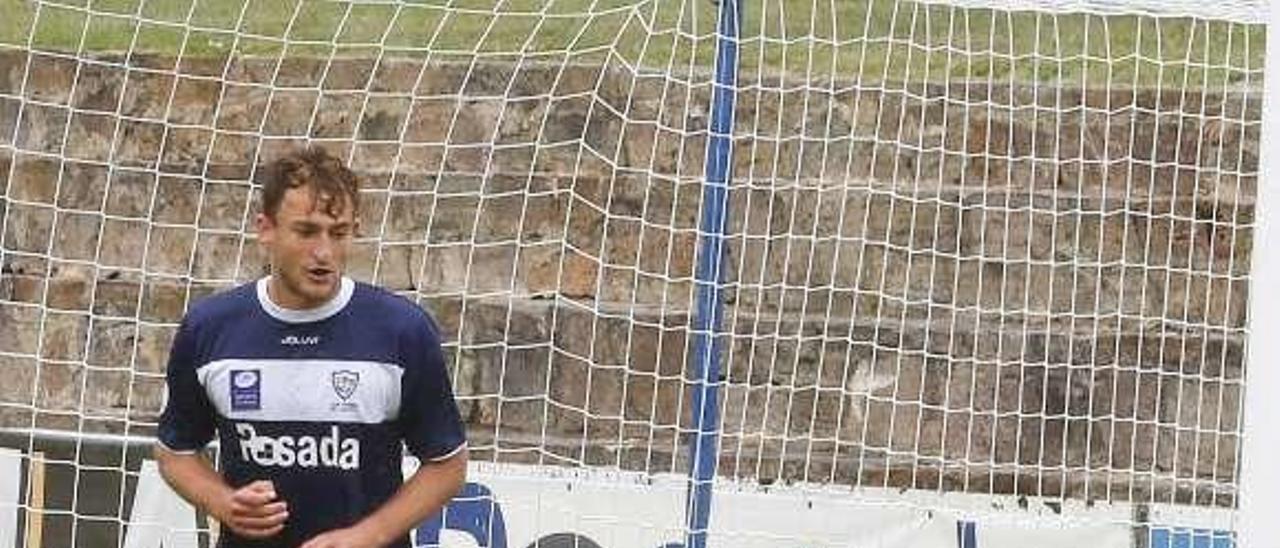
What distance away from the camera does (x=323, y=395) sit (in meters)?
4.60

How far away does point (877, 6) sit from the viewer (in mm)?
8602

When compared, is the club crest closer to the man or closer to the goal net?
the man

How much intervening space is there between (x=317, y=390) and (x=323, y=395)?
0.04 ft

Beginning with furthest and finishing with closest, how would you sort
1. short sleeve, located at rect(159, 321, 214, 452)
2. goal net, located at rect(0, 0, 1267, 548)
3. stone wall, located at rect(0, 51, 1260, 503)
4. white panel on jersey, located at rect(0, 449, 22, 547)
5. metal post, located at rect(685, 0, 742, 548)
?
stone wall, located at rect(0, 51, 1260, 503), white panel on jersey, located at rect(0, 449, 22, 547), goal net, located at rect(0, 0, 1267, 548), metal post, located at rect(685, 0, 742, 548), short sleeve, located at rect(159, 321, 214, 452)

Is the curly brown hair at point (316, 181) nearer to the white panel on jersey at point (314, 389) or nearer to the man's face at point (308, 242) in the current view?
the man's face at point (308, 242)

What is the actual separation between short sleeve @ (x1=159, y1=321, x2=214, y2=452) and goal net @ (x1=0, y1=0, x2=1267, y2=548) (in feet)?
10.1

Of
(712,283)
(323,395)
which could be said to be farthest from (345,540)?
(712,283)

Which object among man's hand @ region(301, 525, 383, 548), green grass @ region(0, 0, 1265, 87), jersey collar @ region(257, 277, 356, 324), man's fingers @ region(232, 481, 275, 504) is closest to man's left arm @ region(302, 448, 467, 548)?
man's hand @ region(301, 525, 383, 548)

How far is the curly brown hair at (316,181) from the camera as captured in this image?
4574mm

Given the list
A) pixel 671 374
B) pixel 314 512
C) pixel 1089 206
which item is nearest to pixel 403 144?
pixel 671 374

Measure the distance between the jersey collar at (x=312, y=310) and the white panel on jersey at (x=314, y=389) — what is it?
75mm

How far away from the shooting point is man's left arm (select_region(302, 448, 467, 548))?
4516 mm

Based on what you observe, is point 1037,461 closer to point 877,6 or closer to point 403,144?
point 877,6

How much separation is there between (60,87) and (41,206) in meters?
0.55
